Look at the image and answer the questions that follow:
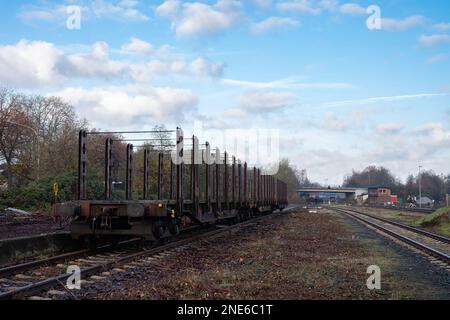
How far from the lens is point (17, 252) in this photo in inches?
424

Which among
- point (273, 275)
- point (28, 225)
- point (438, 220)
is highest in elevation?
point (28, 225)

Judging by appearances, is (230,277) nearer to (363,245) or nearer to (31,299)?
(31,299)

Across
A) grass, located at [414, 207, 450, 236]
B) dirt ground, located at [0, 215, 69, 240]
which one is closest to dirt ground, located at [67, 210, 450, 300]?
dirt ground, located at [0, 215, 69, 240]

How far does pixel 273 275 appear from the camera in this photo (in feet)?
28.3

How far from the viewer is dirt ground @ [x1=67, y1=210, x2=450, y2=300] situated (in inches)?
278

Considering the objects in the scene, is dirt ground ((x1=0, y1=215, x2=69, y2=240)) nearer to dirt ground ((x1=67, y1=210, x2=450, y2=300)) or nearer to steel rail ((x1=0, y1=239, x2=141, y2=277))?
steel rail ((x1=0, y1=239, x2=141, y2=277))

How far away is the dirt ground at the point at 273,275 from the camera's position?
705 cm

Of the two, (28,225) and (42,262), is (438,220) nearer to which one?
(28,225)

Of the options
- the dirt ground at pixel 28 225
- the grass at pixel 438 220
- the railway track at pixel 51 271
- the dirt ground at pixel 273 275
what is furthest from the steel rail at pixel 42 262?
the grass at pixel 438 220

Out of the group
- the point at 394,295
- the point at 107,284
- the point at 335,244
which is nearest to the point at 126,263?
the point at 107,284

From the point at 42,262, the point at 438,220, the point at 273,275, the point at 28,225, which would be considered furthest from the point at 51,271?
the point at 438,220

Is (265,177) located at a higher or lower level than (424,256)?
higher

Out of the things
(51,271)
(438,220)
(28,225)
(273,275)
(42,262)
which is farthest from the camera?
(438,220)
